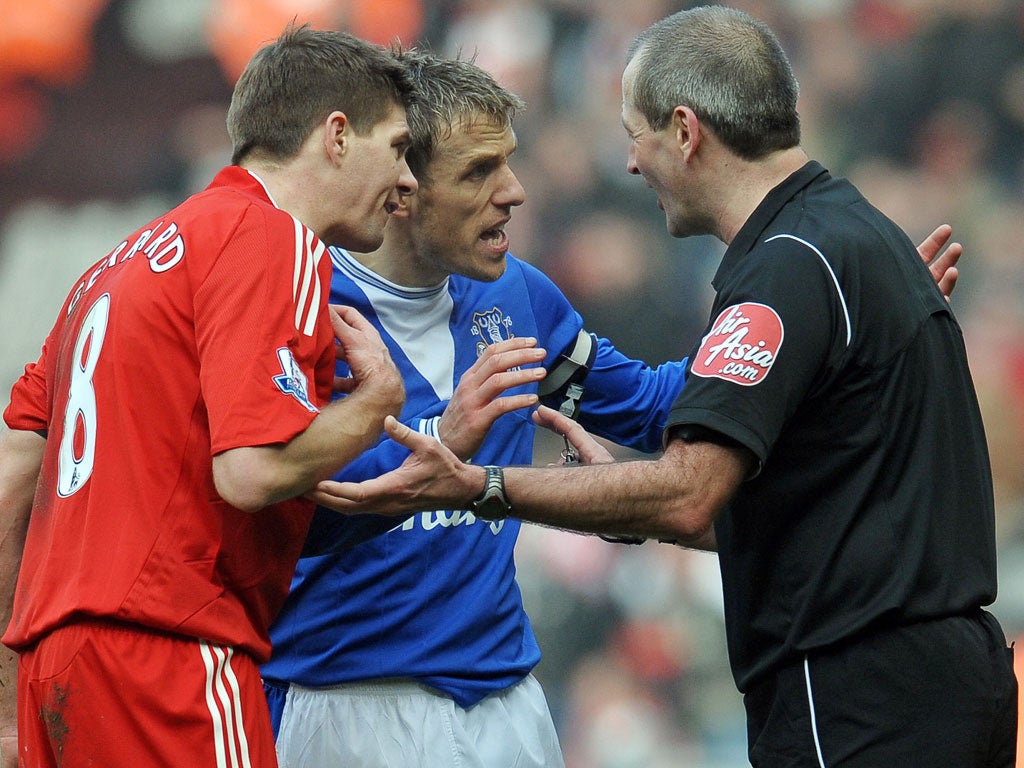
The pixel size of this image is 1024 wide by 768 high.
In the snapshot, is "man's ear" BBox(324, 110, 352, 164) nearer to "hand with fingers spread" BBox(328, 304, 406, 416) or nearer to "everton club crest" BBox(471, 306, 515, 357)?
"hand with fingers spread" BBox(328, 304, 406, 416)

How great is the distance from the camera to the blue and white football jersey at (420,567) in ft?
9.73

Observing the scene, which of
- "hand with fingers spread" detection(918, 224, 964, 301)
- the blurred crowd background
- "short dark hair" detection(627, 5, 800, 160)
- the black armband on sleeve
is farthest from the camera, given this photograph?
the blurred crowd background

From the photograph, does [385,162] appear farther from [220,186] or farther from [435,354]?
[435,354]

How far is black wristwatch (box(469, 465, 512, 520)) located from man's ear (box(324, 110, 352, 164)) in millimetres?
711

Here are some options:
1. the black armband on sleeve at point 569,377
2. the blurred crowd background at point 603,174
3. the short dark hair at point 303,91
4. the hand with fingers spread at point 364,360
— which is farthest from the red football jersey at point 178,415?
the blurred crowd background at point 603,174

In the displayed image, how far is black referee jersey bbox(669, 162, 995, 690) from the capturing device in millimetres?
2402

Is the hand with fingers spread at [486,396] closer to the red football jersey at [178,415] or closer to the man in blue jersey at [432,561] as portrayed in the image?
the man in blue jersey at [432,561]

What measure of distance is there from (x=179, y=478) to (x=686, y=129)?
1.30m

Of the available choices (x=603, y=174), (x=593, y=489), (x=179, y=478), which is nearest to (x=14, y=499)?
(x=179, y=478)

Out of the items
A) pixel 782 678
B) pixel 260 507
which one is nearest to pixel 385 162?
pixel 260 507

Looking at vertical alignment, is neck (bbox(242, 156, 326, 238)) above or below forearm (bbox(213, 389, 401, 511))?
above

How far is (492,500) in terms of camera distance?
246cm

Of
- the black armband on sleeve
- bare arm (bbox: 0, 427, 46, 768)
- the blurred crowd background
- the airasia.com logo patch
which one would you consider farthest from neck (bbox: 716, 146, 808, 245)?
the blurred crowd background

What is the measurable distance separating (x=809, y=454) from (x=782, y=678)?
17.0 inches
